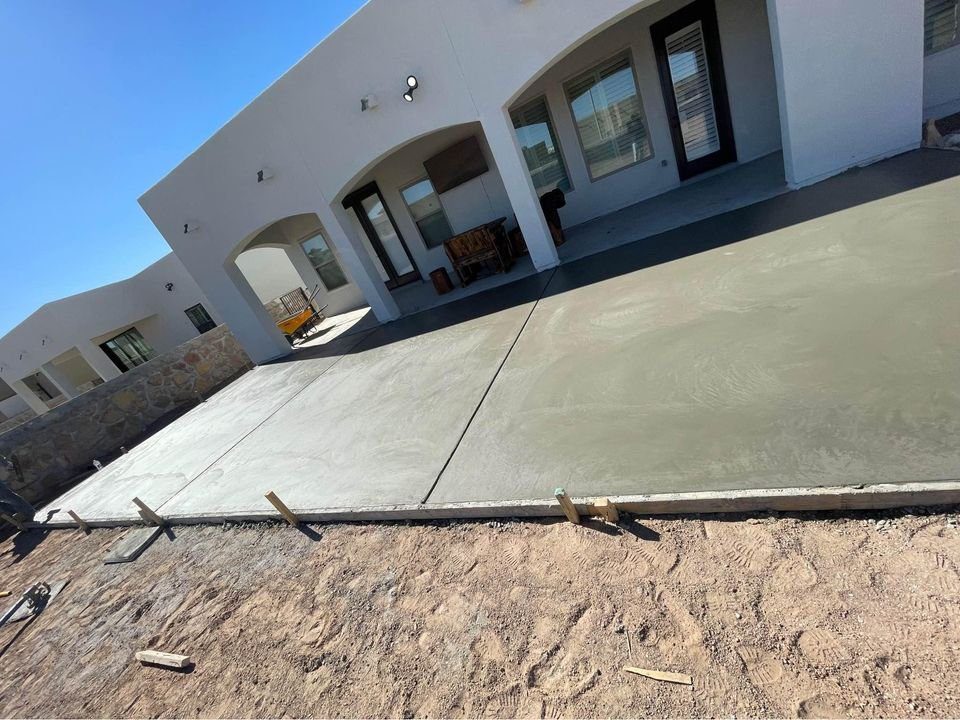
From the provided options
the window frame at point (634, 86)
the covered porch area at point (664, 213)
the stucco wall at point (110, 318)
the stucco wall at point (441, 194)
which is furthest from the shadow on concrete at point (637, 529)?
the stucco wall at point (110, 318)

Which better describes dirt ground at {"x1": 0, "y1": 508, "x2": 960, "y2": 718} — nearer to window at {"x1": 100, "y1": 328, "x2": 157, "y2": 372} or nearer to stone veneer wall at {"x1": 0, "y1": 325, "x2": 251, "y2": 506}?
stone veneer wall at {"x1": 0, "y1": 325, "x2": 251, "y2": 506}

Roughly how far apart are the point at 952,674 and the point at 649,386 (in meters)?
2.30

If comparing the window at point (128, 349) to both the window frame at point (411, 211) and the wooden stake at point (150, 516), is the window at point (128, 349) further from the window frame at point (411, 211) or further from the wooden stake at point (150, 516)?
the wooden stake at point (150, 516)

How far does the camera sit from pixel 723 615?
1951 millimetres

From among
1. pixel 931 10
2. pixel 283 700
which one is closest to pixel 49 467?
pixel 283 700

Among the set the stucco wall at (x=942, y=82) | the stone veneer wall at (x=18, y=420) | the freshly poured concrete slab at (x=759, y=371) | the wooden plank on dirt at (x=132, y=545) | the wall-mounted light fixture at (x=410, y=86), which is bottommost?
the wooden plank on dirt at (x=132, y=545)

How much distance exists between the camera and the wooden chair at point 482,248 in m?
8.99

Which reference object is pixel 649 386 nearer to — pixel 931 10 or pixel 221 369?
pixel 931 10

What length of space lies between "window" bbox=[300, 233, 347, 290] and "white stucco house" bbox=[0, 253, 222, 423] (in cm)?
700

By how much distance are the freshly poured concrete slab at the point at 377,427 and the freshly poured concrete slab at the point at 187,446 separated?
718mm

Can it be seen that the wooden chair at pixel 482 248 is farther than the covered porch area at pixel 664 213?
Yes

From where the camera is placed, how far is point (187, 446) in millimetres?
7871

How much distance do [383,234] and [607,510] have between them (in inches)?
464

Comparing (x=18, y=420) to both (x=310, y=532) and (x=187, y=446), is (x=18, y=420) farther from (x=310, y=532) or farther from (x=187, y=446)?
(x=310, y=532)
